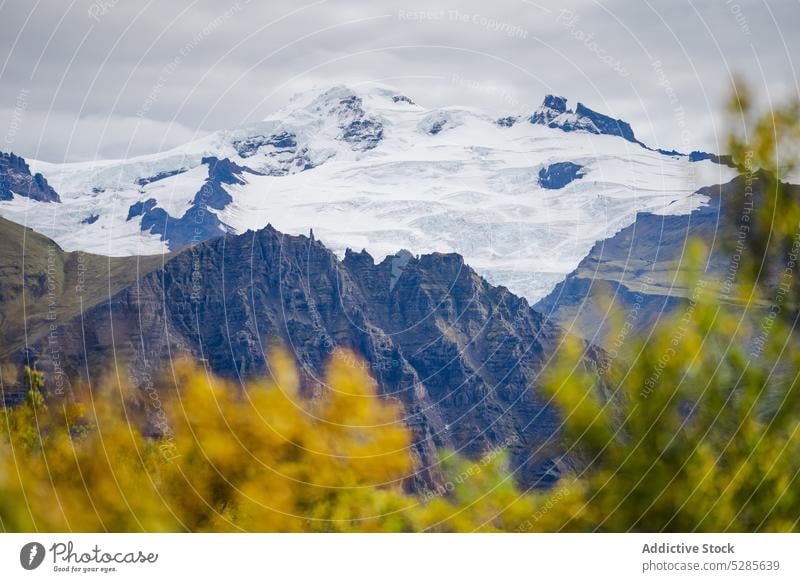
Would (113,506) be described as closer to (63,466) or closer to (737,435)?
(63,466)

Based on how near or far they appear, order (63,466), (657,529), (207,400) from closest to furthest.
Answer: (657,529) < (63,466) < (207,400)

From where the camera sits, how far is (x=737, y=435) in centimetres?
2247

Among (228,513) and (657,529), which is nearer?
(657,529)

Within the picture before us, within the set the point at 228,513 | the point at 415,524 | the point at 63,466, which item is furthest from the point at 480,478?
the point at 63,466

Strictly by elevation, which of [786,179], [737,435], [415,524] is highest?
[786,179]

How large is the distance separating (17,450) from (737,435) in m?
14.8

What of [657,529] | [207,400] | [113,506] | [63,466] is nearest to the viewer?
[657,529]

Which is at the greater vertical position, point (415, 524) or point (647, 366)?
point (647, 366)
